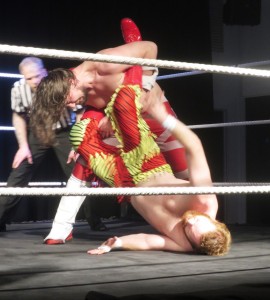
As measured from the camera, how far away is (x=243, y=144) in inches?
179

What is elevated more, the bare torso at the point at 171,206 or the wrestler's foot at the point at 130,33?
the wrestler's foot at the point at 130,33

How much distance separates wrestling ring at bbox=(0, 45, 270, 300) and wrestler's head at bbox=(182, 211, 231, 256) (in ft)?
0.12

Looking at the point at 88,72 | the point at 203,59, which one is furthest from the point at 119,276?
the point at 203,59

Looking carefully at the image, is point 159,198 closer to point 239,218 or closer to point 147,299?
point 147,299

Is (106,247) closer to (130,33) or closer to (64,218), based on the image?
(64,218)

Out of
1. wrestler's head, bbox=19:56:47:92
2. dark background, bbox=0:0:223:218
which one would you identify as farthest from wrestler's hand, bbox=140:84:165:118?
dark background, bbox=0:0:223:218

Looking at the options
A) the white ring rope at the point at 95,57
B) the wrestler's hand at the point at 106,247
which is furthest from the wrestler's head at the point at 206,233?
the white ring rope at the point at 95,57

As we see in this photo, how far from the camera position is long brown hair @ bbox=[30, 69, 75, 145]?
1991 millimetres

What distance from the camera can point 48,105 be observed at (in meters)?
2.00

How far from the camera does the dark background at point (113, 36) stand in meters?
3.48

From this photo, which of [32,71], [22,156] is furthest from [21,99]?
[22,156]

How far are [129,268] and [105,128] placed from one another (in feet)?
2.40

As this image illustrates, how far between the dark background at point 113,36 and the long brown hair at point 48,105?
148cm

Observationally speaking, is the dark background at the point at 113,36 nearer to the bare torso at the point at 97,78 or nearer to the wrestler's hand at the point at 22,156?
the wrestler's hand at the point at 22,156
